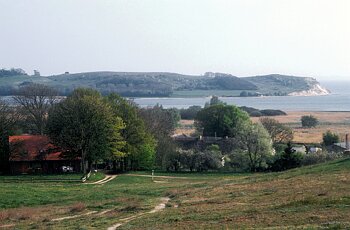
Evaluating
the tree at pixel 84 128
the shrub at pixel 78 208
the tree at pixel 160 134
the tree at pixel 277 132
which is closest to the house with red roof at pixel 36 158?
the tree at pixel 84 128

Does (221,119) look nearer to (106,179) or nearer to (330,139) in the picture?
(330,139)

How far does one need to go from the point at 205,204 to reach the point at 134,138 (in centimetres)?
3403

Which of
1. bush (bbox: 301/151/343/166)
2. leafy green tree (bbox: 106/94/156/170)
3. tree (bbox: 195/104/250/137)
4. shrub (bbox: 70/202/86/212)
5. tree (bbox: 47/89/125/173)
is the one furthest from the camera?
tree (bbox: 195/104/250/137)

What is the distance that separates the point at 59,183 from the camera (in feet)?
Result: 168

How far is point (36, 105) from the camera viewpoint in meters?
72.8

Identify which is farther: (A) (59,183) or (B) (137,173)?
(B) (137,173)

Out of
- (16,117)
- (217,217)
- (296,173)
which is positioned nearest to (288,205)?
(217,217)

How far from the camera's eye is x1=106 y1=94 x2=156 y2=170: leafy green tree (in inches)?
2501

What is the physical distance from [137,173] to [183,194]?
24.3 meters

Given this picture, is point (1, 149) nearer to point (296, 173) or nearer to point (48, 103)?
point (48, 103)

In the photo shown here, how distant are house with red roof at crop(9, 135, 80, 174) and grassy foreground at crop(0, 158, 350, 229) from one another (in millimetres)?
12650

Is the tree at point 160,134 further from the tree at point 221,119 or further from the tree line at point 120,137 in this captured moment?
the tree at point 221,119

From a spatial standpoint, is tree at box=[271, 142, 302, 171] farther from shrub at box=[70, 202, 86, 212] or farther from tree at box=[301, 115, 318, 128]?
tree at box=[301, 115, 318, 128]

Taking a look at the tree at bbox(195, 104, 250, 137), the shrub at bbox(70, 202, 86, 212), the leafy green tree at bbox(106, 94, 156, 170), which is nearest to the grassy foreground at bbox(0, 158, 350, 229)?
the shrub at bbox(70, 202, 86, 212)
